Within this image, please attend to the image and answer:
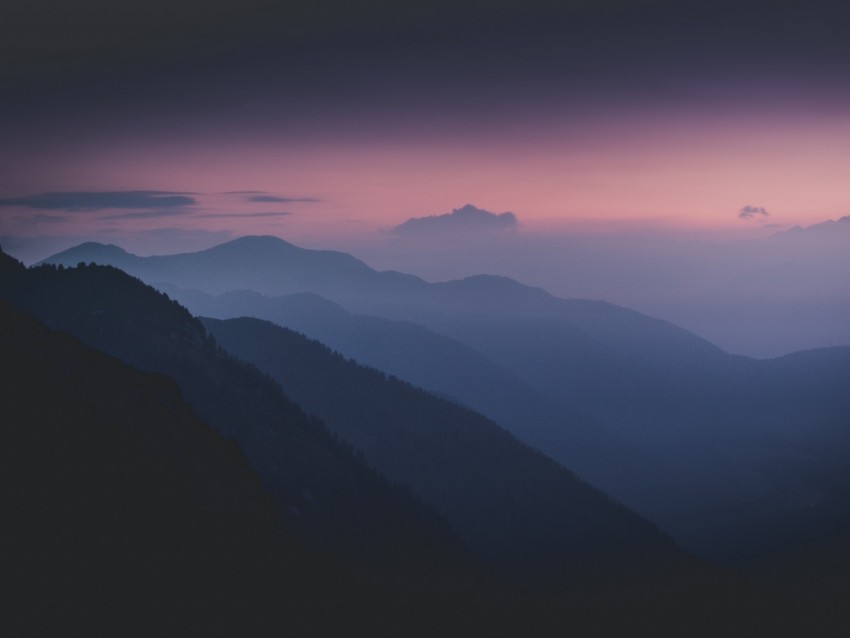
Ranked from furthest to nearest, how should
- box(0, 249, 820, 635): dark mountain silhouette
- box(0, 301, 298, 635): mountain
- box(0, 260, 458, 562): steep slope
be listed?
box(0, 260, 458, 562): steep slope < box(0, 249, 820, 635): dark mountain silhouette < box(0, 301, 298, 635): mountain

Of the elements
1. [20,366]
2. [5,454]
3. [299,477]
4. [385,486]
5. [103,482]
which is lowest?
[385,486]

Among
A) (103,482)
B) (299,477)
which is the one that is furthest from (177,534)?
(299,477)

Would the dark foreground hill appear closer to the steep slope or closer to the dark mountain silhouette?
the dark mountain silhouette

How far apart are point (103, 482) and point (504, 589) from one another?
120466 millimetres

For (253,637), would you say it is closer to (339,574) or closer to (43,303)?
(339,574)

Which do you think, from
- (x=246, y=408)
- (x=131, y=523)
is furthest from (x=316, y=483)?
(x=131, y=523)

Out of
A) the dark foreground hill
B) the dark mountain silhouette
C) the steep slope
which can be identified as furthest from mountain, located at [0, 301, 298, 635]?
the steep slope

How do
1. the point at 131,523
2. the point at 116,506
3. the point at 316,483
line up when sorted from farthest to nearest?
the point at 316,483
the point at 116,506
the point at 131,523

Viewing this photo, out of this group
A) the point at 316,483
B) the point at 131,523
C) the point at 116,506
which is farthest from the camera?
the point at 316,483

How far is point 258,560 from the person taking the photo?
88.1 metres

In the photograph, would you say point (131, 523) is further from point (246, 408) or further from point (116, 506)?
point (246, 408)

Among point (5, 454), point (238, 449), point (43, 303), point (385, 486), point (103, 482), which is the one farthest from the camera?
point (385, 486)

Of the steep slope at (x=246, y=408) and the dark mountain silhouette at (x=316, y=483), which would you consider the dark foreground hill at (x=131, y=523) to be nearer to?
the dark mountain silhouette at (x=316, y=483)

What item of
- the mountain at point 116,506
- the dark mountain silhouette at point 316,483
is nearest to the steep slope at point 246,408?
the dark mountain silhouette at point 316,483
